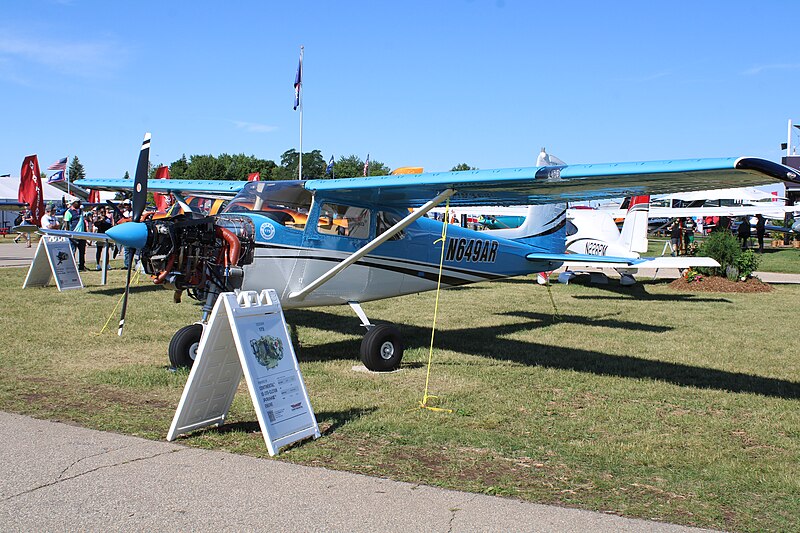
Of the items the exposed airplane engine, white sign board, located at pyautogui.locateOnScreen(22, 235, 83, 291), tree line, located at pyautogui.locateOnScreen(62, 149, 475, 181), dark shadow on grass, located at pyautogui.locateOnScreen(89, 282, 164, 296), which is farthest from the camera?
tree line, located at pyautogui.locateOnScreen(62, 149, 475, 181)

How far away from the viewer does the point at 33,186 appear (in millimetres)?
18422

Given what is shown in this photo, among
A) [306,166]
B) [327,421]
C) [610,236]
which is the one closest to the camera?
[327,421]

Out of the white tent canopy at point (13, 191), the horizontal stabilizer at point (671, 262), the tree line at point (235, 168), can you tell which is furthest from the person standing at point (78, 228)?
the tree line at point (235, 168)

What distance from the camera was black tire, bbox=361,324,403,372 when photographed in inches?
335

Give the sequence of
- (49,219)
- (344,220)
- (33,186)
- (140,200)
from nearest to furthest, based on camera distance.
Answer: (140,200) < (344,220) < (33,186) < (49,219)

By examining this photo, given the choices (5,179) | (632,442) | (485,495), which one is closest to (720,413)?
(632,442)

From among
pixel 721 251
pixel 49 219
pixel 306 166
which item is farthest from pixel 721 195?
pixel 306 166

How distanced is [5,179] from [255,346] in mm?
57989

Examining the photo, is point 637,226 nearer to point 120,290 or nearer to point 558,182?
point 558,182

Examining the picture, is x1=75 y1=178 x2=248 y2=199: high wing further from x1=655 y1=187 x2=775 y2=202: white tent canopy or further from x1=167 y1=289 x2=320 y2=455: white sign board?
x1=655 y1=187 x2=775 y2=202: white tent canopy

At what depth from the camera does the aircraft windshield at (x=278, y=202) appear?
8828mm

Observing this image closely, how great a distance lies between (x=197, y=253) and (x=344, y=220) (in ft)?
6.99

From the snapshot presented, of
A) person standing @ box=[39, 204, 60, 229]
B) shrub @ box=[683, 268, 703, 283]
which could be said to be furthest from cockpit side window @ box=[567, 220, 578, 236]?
person standing @ box=[39, 204, 60, 229]

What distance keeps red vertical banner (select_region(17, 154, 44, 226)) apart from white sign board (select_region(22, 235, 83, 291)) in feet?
2.73
